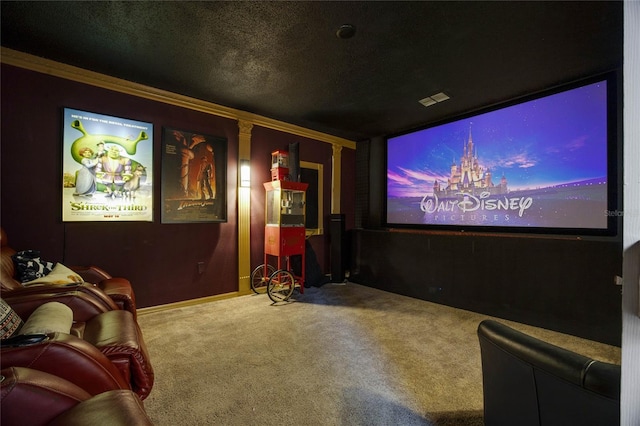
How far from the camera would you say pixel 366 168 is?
5461mm

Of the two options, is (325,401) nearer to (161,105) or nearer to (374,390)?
(374,390)

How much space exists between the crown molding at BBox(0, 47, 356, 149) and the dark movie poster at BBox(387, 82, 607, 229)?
2.23 meters

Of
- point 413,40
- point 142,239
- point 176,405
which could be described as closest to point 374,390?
point 176,405

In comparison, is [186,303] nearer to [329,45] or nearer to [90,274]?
[90,274]

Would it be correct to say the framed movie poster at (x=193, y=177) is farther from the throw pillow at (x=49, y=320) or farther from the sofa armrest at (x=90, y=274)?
the throw pillow at (x=49, y=320)

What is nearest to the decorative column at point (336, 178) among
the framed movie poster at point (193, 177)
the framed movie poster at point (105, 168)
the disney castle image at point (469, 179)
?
the disney castle image at point (469, 179)

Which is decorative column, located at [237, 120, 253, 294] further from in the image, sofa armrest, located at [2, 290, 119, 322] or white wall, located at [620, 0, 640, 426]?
white wall, located at [620, 0, 640, 426]

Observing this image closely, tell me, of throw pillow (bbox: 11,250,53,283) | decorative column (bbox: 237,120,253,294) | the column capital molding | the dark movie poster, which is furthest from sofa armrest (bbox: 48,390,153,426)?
the dark movie poster

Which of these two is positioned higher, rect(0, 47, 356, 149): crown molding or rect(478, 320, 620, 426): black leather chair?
rect(0, 47, 356, 149): crown molding

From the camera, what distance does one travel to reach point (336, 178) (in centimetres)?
554

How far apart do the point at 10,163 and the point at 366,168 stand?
469cm

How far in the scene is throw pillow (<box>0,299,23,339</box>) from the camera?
1.31 m

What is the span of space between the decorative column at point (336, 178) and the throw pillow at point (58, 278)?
3916 millimetres

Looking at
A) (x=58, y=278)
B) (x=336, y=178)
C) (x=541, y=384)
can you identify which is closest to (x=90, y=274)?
(x=58, y=278)
